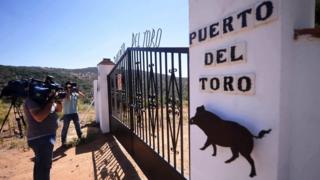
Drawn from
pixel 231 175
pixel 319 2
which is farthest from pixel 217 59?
pixel 319 2

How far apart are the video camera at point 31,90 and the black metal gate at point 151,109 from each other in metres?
1.49

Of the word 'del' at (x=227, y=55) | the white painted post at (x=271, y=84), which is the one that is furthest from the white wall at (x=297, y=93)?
the word 'del' at (x=227, y=55)

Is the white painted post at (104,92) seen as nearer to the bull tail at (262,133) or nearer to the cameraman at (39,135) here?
the cameraman at (39,135)

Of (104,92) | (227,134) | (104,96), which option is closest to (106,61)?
(104,92)

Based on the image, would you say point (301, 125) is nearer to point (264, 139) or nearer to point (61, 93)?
point (264, 139)

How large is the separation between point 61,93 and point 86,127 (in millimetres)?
5648

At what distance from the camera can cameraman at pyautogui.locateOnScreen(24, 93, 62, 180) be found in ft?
10.7

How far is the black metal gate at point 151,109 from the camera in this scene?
286 centimetres

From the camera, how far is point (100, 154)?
5809mm

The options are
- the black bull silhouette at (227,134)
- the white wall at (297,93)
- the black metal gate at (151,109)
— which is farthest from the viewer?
the black metal gate at (151,109)

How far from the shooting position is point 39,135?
131 inches

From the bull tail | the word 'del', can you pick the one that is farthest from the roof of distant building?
the bull tail

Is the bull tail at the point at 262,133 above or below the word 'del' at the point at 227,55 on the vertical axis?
below

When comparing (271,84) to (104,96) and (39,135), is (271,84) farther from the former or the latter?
(104,96)
